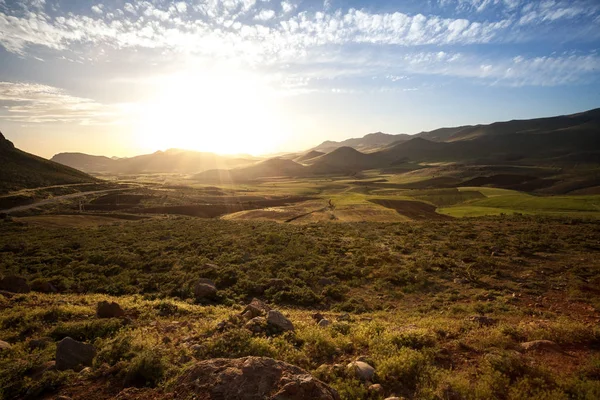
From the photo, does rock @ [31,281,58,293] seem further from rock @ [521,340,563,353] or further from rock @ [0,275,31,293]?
rock @ [521,340,563,353]

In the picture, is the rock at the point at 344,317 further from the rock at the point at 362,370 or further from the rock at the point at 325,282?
the rock at the point at 325,282

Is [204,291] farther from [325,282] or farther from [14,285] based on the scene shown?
[14,285]

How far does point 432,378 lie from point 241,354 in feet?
15.7

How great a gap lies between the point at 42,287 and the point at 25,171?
3695 inches

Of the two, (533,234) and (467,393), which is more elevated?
(467,393)

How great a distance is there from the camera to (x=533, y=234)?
93.9ft

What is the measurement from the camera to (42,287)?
1582cm

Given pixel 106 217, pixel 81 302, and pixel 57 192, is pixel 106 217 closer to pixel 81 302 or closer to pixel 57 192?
pixel 57 192

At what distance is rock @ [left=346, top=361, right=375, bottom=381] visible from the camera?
6.91m

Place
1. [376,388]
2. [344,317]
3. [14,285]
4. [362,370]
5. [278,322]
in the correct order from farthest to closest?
[14,285]
[344,317]
[278,322]
[362,370]
[376,388]

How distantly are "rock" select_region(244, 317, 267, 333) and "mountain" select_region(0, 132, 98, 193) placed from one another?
276ft

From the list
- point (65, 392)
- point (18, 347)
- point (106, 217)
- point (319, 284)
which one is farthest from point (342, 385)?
point (106, 217)

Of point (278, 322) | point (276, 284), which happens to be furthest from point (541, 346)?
point (276, 284)

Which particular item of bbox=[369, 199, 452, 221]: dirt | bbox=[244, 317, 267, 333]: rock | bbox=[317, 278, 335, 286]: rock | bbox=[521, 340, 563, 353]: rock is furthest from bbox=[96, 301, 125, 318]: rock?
bbox=[369, 199, 452, 221]: dirt
